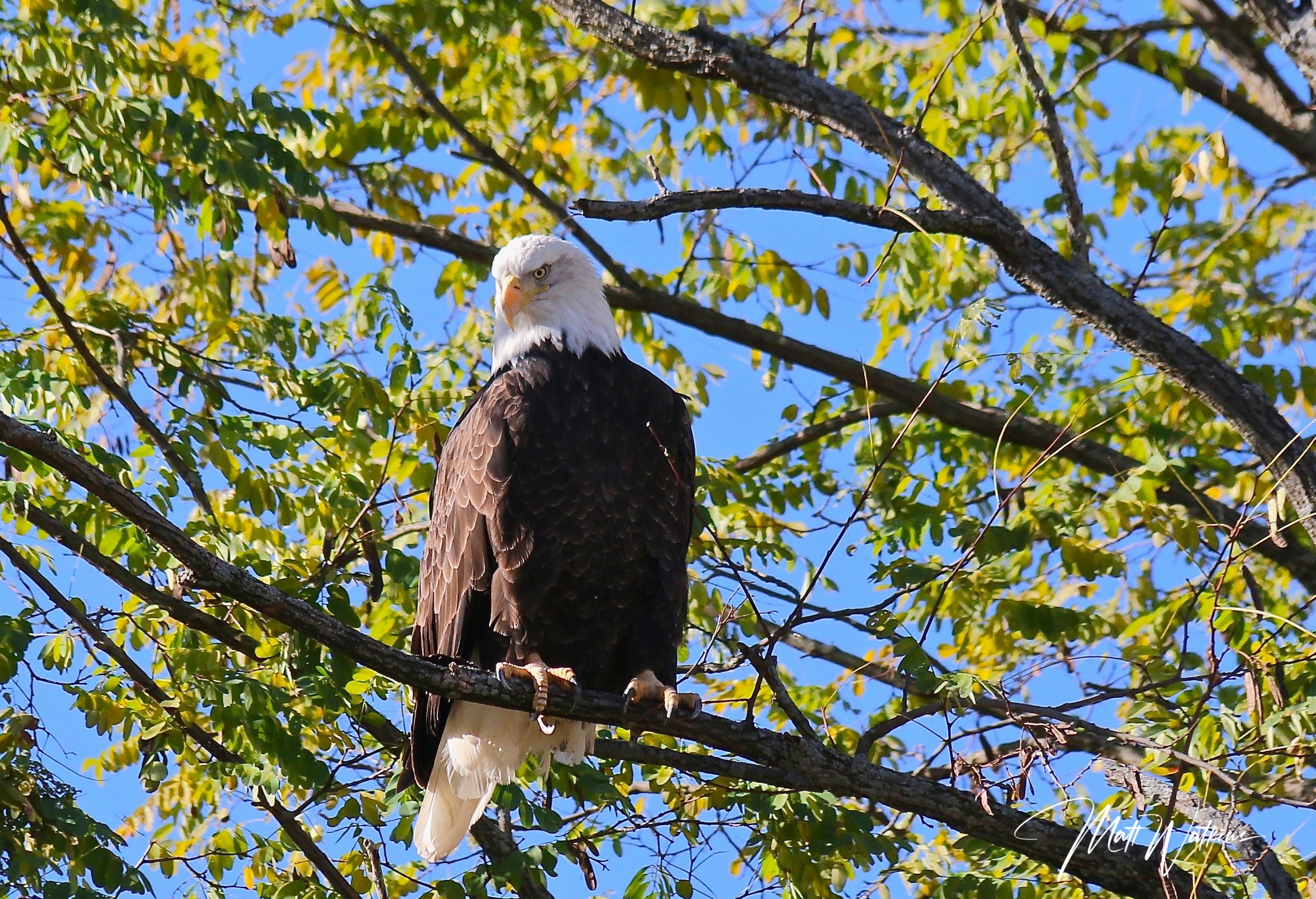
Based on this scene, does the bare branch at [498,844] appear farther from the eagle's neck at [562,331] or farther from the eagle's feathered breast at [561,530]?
the eagle's neck at [562,331]

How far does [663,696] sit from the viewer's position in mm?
3748

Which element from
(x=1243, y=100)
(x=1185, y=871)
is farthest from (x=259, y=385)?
(x=1243, y=100)

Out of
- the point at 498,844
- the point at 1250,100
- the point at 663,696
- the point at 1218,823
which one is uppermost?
the point at 1250,100

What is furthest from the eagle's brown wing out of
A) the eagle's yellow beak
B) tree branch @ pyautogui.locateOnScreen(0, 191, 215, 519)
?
tree branch @ pyautogui.locateOnScreen(0, 191, 215, 519)

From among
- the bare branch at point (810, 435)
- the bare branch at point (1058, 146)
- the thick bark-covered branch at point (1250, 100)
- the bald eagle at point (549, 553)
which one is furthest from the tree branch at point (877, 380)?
the thick bark-covered branch at point (1250, 100)

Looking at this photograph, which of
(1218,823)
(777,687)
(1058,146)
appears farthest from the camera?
(1058,146)

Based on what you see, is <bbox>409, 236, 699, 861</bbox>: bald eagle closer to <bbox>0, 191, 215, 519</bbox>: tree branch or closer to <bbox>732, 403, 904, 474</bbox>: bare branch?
<bbox>0, 191, 215, 519</bbox>: tree branch

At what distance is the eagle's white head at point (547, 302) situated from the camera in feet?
14.1

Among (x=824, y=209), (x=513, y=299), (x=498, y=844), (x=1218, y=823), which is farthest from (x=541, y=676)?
(x=1218, y=823)

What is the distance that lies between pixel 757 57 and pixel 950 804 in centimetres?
215

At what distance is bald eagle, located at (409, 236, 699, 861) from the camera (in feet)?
12.6

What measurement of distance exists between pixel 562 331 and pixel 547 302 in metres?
0.14

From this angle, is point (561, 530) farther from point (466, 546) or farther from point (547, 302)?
point (547, 302)

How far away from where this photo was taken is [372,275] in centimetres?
536
